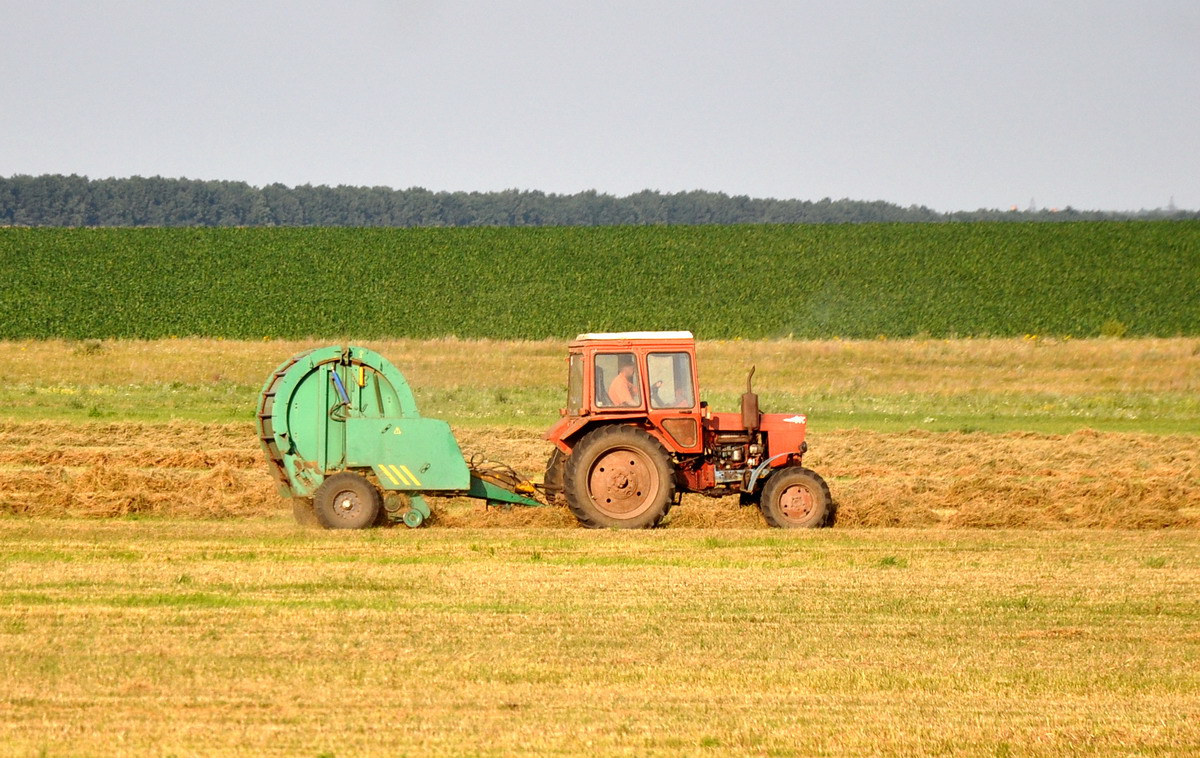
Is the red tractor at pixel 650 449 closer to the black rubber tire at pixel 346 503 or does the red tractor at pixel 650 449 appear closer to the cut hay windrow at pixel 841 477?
the cut hay windrow at pixel 841 477

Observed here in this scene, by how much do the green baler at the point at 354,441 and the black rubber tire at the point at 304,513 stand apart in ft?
0.73

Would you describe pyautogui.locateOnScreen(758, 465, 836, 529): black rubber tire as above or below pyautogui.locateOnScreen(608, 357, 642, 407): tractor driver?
below

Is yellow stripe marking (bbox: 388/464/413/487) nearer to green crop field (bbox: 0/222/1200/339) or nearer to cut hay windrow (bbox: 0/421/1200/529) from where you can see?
cut hay windrow (bbox: 0/421/1200/529)

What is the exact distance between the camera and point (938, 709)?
274 inches

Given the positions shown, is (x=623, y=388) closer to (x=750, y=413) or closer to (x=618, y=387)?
(x=618, y=387)

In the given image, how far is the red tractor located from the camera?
1322cm

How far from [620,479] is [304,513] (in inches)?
130

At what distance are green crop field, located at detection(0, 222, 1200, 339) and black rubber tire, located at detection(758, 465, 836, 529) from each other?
105ft

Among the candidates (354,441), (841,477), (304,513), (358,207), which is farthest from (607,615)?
(358,207)

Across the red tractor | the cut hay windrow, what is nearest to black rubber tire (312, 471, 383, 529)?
the cut hay windrow

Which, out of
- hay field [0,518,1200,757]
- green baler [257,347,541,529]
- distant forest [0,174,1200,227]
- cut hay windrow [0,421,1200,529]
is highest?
distant forest [0,174,1200,227]

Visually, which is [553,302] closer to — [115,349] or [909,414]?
[115,349]

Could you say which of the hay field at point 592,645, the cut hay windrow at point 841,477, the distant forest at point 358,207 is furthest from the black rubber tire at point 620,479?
the distant forest at point 358,207

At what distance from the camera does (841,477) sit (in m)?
17.6
